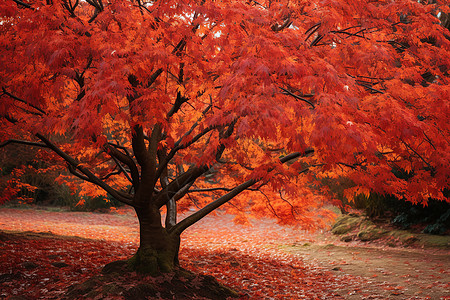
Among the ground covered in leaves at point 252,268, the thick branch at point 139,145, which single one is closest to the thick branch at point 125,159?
the thick branch at point 139,145

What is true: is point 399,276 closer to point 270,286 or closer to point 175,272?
point 270,286

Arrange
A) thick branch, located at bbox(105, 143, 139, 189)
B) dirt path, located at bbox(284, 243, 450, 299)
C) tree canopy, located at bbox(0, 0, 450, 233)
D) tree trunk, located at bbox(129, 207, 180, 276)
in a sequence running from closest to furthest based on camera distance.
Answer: tree canopy, located at bbox(0, 0, 450, 233) < thick branch, located at bbox(105, 143, 139, 189) < tree trunk, located at bbox(129, 207, 180, 276) < dirt path, located at bbox(284, 243, 450, 299)

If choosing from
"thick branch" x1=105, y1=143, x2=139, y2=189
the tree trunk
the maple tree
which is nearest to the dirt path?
the maple tree

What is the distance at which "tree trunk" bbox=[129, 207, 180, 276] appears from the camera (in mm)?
5823

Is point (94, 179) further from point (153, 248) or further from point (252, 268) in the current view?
point (252, 268)

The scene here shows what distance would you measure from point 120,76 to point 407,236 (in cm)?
1104

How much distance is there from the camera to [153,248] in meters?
6.00

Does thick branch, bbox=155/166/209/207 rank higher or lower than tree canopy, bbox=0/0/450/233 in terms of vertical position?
lower

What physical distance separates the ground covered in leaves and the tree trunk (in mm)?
290

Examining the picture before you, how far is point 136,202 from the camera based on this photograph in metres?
Result: 6.04

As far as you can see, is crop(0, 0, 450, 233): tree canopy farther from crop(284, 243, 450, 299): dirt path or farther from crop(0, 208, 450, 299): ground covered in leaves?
crop(284, 243, 450, 299): dirt path

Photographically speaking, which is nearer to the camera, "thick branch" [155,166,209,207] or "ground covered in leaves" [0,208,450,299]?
"ground covered in leaves" [0,208,450,299]

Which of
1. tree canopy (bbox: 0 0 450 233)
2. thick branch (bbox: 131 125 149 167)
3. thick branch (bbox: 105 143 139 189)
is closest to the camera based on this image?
tree canopy (bbox: 0 0 450 233)

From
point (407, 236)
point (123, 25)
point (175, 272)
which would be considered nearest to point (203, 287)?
point (175, 272)
